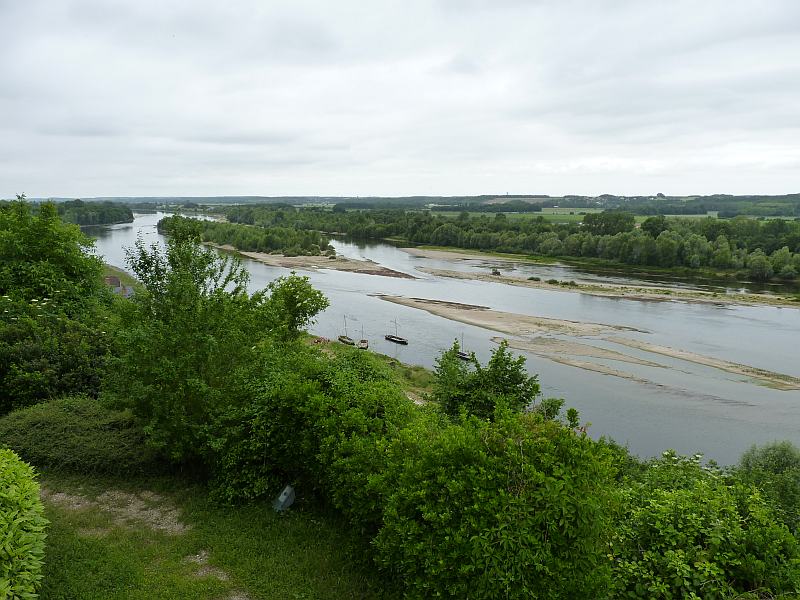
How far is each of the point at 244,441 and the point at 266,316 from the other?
12.6 feet

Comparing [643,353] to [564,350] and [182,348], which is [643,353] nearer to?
[564,350]

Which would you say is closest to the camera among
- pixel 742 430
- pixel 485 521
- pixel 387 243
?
pixel 485 521

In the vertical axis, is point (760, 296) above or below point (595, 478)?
below

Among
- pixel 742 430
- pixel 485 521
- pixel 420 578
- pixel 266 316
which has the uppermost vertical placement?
pixel 266 316

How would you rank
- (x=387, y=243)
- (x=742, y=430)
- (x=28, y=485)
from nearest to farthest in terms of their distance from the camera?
(x=28, y=485), (x=742, y=430), (x=387, y=243)

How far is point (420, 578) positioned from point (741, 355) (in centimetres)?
3791

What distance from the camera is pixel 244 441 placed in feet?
36.7

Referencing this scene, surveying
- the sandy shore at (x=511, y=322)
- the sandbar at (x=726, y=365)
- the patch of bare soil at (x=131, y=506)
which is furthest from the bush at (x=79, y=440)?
the sandbar at (x=726, y=365)

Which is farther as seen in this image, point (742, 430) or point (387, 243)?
point (387, 243)

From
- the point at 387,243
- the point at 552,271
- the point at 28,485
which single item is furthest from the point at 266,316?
the point at 387,243

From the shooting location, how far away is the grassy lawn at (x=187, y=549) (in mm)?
8430

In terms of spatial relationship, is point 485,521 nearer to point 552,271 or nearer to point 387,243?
point 552,271

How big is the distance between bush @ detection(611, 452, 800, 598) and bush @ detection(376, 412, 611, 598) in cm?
53

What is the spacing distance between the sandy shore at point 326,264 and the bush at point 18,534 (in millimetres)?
64218
